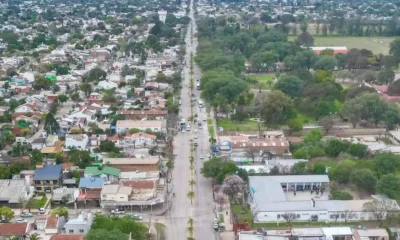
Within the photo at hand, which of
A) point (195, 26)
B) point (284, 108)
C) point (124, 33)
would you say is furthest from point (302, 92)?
point (195, 26)

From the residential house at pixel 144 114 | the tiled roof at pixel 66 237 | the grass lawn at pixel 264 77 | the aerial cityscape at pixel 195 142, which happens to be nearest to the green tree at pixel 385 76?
the aerial cityscape at pixel 195 142

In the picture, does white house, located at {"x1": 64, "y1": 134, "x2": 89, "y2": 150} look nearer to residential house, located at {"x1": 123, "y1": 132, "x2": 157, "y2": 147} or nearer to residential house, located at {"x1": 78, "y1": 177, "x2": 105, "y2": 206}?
residential house, located at {"x1": 123, "y1": 132, "x2": 157, "y2": 147}

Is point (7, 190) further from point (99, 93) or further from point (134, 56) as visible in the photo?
point (134, 56)

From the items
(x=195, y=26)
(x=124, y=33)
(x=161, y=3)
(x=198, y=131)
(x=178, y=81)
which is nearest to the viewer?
(x=198, y=131)

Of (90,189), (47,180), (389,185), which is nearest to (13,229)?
(90,189)

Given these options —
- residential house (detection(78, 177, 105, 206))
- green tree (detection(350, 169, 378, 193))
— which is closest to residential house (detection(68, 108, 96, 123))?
residential house (detection(78, 177, 105, 206))
